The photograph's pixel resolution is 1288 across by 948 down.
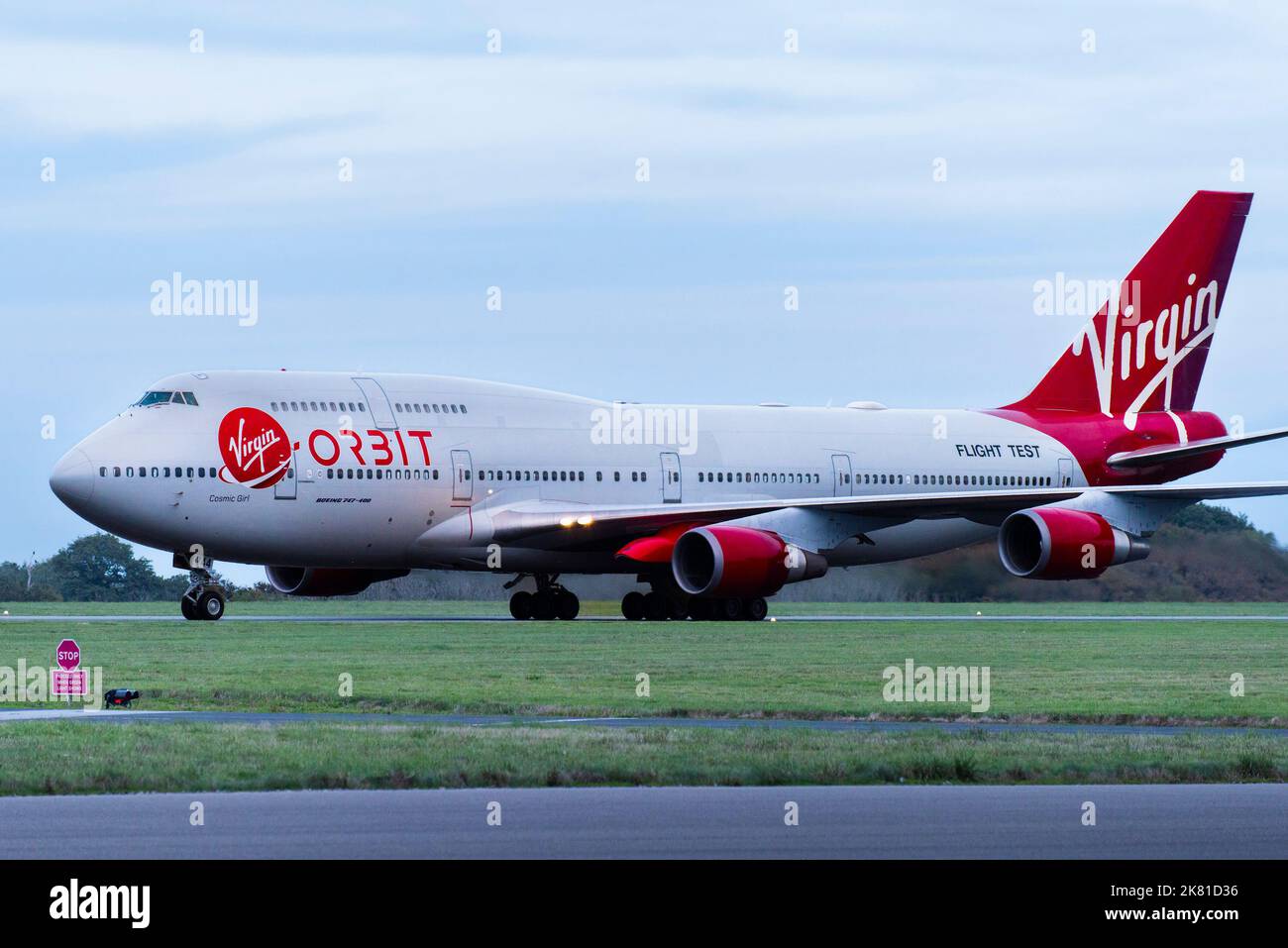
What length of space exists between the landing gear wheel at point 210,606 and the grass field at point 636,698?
71cm

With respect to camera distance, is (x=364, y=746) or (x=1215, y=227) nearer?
(x=364, y=746)

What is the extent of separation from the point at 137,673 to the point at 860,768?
1379cm

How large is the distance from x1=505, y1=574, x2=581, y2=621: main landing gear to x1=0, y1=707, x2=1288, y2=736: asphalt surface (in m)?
24.5

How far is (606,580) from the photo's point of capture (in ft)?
160

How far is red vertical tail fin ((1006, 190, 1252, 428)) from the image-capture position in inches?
2180

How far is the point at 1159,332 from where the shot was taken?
185 ft

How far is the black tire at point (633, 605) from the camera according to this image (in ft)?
157

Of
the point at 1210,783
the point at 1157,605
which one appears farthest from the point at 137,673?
the point at 1157,605

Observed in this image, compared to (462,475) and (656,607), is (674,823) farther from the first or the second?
(656,607)

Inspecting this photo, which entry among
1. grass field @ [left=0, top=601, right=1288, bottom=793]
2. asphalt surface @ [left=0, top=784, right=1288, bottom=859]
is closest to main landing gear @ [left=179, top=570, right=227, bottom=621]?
grass field @ [left=0, top=601, right=1288, bottom=793]

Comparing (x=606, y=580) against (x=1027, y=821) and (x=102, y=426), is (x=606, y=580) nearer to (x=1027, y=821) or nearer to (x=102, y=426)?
(x=102, y=426)

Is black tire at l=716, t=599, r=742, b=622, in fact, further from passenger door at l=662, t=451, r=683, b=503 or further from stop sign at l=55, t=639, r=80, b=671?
stop sign at l=55, t=639, r=80, b=671
